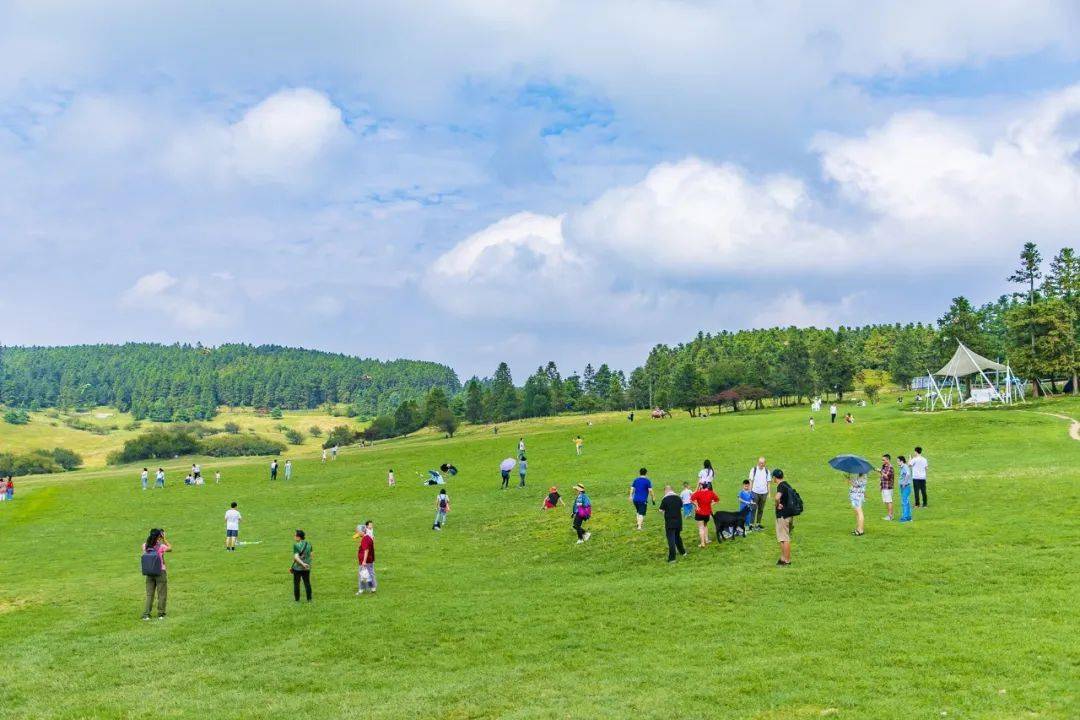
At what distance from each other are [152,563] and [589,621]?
11.9 meters

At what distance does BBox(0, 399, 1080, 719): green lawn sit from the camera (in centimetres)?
1297

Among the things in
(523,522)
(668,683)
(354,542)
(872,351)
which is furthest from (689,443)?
(872,351)

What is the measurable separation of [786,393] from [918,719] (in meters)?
127

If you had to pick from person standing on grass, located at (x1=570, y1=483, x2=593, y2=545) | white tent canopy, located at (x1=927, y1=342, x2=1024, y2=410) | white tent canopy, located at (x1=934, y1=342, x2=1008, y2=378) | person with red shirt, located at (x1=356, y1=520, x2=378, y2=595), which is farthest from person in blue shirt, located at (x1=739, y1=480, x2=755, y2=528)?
white tent canopy, located at (x1=934, y1=342, x2=1008, y2=378)

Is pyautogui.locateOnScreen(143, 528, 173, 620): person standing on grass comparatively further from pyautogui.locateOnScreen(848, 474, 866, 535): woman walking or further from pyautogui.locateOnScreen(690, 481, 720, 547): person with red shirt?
pyautogui.locateOnScreen(848, 474, 866, 535): woman walking

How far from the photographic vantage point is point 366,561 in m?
23.0

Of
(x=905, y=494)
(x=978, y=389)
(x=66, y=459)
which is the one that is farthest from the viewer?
(x=66, y=459)

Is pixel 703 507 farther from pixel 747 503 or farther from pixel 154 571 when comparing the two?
pixel 154 571

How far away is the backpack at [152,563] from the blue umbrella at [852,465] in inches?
→ 800

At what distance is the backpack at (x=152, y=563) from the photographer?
20.9m

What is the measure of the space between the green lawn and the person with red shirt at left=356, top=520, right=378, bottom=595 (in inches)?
21.6

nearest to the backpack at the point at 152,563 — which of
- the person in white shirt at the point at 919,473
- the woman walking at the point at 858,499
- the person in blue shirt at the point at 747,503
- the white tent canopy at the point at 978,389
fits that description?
the person in blue shirt at the point at 747,503

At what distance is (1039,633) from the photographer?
46.8 feet

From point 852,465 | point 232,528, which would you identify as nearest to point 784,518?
point 852,465
